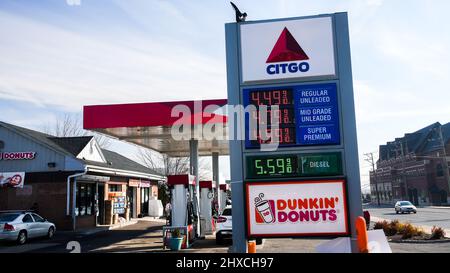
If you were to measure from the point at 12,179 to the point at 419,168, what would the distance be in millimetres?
63867

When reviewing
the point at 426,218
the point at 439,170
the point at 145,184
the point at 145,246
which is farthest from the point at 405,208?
the point at 145,246

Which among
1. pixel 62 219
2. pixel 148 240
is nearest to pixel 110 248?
pixel 148 240

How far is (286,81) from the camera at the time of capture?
271 inches

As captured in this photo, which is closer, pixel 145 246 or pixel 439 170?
pixel 145 246

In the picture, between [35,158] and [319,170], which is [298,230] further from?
[35,158]

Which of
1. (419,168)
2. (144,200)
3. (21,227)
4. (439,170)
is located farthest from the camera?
(419,168)

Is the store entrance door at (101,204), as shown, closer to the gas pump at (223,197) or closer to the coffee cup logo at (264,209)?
the gas pump at (223,197)

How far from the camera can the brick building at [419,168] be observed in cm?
6225

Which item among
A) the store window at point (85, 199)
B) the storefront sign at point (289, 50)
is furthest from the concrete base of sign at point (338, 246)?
the store window at point (85, 199)

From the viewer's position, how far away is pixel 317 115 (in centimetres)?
673

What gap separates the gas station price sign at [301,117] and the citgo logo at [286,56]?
1.11 feet

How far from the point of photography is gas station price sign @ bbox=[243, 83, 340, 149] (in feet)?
21.9

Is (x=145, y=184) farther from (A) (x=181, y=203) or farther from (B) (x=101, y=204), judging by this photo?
(A) (x=181, y=203)

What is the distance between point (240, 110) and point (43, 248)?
577 inches
